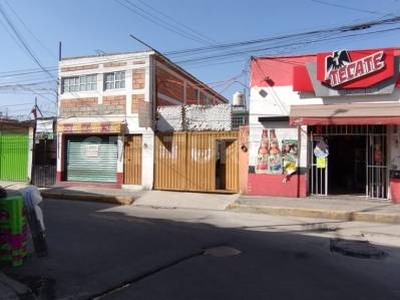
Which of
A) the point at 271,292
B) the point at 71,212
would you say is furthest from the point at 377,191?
the point at 271,292

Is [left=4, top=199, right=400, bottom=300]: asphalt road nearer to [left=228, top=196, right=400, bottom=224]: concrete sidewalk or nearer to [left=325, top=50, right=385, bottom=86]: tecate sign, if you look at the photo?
[left=228, top=196, right=400, bottom=224]: concrete sidewalk

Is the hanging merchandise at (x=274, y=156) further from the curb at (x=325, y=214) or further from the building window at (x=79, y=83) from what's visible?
the building window at (x=79, y=83)

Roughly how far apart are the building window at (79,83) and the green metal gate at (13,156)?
12.6 ft

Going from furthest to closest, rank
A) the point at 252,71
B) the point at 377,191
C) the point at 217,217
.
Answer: the point at 252,71 < the point at 377,191 < the point at 217,217

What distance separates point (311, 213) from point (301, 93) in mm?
5023

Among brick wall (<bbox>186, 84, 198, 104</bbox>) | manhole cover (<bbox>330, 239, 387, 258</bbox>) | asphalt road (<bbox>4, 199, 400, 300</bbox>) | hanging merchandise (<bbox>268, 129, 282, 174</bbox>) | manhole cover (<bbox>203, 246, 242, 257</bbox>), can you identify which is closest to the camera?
asphalt road (<bbox>4, 199, 400, 300</bbox>)

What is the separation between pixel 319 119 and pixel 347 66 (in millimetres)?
2238

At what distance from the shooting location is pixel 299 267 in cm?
803

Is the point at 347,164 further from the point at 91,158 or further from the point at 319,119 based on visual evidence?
the point at 91,158

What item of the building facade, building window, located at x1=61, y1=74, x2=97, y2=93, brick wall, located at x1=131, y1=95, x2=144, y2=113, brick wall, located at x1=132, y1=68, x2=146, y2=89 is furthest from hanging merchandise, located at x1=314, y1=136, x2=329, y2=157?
building window, located at x1=61, y1=74, x2=97, y2=93

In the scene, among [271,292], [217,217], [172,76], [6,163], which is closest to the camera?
[271,292]

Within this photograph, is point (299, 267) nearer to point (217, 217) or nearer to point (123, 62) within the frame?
point (217, 217)

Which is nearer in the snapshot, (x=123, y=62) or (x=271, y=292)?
(x=271, y=292)

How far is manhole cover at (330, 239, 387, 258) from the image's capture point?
915 centimetres
